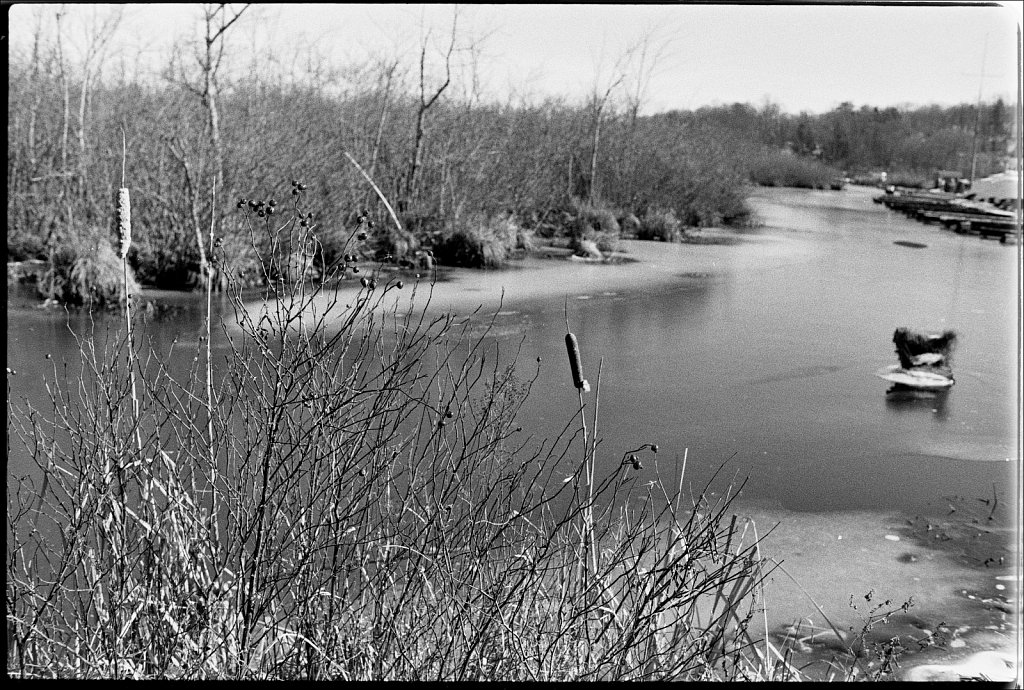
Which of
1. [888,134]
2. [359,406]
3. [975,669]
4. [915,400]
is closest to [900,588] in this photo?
[975,669]

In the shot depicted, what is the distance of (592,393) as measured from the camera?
123 inches

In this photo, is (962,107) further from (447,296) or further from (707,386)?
(447,296)

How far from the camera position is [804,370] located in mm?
3479

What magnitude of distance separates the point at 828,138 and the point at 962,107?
2.92 ft

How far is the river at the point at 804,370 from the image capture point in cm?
280

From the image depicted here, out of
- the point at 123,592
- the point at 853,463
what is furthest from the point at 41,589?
Answer: the point at 853,463

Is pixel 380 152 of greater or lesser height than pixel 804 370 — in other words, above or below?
above

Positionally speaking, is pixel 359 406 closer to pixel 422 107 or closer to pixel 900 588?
pixel 422 107

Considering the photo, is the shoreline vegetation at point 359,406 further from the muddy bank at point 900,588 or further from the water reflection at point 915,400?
the water reflection at point 915,400

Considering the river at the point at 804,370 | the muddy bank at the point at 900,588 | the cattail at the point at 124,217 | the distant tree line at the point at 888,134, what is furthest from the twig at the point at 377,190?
the muddy bank at the point at 900,588

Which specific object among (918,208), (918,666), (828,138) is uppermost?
(828,138)

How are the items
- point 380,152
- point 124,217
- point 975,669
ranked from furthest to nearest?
point 380,152
point 975,669
point 124,217

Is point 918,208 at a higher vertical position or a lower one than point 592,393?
higher

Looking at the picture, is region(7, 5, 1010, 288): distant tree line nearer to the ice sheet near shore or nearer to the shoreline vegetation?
the shoreline vegetation
